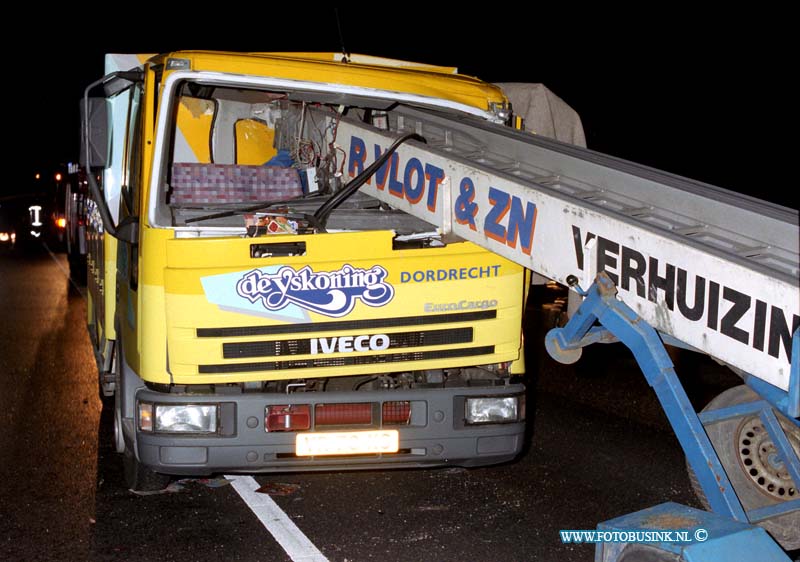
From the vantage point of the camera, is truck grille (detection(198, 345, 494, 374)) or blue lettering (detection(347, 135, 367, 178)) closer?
truck grille (detection(198, 345, 494, 374))

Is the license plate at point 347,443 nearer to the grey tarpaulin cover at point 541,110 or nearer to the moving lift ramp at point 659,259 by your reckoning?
the moving lift ramp at point 659,259

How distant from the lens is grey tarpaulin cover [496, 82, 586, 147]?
8.44 meters

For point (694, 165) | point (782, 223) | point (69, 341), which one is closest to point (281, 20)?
point (694, 165)

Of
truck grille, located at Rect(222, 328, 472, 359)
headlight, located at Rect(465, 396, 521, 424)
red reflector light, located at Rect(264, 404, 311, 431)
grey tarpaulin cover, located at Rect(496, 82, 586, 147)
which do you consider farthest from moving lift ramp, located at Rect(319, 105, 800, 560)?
grey tarpaulin cover, located at Rect(496, 82, 586, 147)

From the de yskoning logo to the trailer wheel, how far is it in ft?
5.75

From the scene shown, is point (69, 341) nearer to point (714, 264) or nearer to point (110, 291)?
point (110, 291)

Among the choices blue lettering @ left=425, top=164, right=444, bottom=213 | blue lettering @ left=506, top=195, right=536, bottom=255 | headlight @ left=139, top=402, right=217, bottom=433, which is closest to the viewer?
blue lettering @ left=506, top=195, right=536, bottom=255

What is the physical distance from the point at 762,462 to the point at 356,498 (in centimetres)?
236

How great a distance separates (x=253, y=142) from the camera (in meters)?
6.72

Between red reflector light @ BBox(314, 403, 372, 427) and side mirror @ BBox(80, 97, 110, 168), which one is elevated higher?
side mirror @ BBox(80, 97, 110, 168)

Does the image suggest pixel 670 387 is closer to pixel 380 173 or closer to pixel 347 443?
pixel 347 443

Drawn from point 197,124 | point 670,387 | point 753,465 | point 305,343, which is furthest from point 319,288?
point 753,465

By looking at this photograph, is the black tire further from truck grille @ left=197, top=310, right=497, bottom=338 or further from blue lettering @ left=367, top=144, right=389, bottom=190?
blue lettering @ left=367, top=144, right=389, bottom=190

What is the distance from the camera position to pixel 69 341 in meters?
11.5
